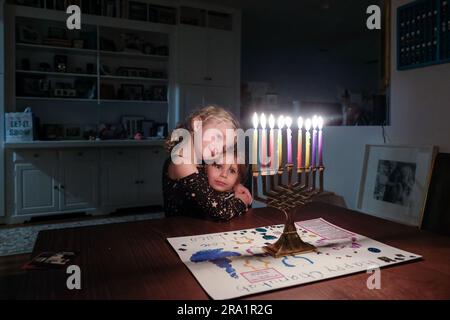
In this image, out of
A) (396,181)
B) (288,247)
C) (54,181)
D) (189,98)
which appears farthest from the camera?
(189,98)

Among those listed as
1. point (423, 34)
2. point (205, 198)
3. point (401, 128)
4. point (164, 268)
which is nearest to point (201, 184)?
point (205, 198)

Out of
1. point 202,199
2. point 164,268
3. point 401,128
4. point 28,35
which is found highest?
point 28,35

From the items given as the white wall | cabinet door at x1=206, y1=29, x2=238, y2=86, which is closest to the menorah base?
the white wall

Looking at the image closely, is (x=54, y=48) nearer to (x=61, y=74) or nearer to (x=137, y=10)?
(x=61, y=74)

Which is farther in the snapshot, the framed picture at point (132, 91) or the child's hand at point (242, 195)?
the framed picture at point (132, 91)

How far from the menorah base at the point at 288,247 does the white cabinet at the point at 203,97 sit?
133 inches

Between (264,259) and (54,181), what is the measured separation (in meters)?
3.44

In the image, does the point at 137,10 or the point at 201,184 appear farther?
the point at 137,10

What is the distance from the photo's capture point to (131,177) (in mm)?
4070

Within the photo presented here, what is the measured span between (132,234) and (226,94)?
12.1 feet

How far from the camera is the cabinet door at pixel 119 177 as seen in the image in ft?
13.0

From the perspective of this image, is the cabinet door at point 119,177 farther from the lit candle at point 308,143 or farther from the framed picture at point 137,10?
the lit candle at point 308,143

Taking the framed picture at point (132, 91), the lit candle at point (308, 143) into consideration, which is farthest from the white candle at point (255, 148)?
the framed picture at point (132, 91)

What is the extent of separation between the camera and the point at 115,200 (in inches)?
158
